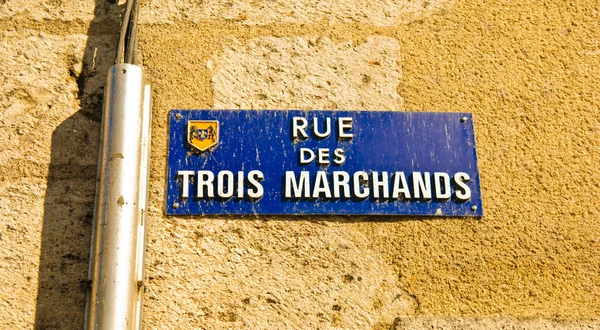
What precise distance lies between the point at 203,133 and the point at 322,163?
0.36 meters

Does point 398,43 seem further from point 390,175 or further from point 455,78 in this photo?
point 390,175

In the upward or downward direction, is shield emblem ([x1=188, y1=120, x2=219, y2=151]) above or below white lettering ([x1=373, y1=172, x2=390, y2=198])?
above

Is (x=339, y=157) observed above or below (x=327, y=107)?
below

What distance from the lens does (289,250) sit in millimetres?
1611

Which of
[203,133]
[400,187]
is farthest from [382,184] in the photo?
[203,133]

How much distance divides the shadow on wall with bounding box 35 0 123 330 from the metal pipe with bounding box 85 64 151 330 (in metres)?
0.06

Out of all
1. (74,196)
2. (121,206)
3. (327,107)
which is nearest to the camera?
(121,206)

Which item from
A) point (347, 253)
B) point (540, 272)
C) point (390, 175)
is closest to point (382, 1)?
point (390, 175)

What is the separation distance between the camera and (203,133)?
1699 mm

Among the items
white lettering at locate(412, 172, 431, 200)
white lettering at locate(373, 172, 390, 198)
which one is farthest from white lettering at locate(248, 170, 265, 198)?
white lettering at locate(412, 172, 431, 200)

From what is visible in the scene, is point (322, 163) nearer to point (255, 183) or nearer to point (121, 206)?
point (255, 183)

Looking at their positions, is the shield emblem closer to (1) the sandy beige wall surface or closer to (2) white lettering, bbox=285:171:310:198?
(1) the sandy beige wall surface

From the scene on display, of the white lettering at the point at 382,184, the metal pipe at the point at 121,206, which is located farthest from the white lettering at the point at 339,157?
the metal pipe at the point at 121,206

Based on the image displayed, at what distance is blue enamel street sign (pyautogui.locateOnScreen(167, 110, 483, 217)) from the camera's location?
5.38 feet
